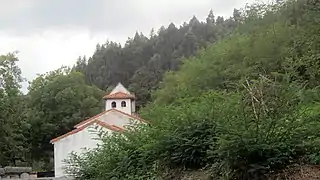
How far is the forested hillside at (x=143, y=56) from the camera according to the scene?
245 feet

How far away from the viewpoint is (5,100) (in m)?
38.2

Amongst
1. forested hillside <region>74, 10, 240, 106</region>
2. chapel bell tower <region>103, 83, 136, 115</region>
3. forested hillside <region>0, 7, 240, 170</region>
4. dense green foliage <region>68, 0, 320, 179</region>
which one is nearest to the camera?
dense green foliage <region>68, 0, 320, 179</region>

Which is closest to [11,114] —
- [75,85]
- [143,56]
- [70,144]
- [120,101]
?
[70,144]

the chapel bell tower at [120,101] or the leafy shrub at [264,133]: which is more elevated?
the chapel bell tower at [120,101]

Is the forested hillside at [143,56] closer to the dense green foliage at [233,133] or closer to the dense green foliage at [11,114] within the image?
A: the dense green foliage at [11,114]

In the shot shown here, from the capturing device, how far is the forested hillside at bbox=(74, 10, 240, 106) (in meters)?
74.6

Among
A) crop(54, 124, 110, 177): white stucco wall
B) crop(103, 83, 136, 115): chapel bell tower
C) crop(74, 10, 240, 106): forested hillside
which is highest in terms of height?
crop(74, 10, 240, 106): forested hillside

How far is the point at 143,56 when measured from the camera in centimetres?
8644

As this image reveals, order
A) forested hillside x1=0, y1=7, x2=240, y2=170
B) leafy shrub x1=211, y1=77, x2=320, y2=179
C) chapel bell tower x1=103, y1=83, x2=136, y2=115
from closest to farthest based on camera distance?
1. leafy shrub x1=211, y1=77, x2=320, y2=179
2. forested hillside x1=0, y1=7, x2=240, y2=170
3. chapel bell tower x1=103, y1=83, x2=136, y2=115

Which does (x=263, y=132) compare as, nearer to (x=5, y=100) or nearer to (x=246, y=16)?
(x=246, y=16)

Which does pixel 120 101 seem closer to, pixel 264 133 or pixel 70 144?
pixel 70 144

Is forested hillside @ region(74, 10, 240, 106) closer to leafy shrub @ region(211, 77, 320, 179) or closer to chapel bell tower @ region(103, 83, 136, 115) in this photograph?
chapel bell tower @ region(103, 83, 136, 115)

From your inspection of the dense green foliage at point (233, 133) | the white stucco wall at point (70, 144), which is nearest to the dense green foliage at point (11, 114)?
the white stucco wall at point (70, 144)

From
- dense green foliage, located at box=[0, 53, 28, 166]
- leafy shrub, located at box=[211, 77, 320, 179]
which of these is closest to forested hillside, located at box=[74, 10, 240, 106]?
dense green foliage, located at box=[0, 53, 28, 166]
